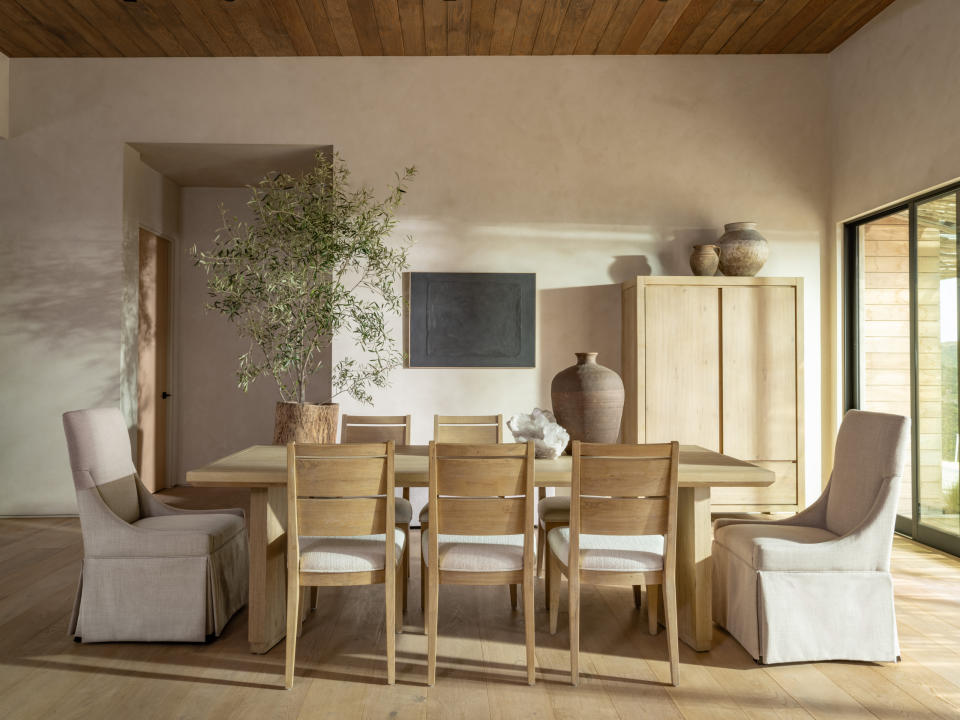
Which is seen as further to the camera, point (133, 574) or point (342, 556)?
point (133, 574)

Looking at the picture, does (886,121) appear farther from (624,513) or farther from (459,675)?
(459,675)

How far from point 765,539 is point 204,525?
2.31 metres

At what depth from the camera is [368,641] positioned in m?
2.92

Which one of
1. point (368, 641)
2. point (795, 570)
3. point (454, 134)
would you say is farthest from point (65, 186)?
point (795, 570)

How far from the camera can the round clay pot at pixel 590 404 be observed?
3.25m

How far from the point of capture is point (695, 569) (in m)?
2.82

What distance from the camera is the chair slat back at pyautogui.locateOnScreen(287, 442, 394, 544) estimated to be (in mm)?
2467

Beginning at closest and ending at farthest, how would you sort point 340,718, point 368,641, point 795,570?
point 340,718 < point 795,570 < point 368,641

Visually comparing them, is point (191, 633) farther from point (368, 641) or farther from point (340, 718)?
point (340, 718)

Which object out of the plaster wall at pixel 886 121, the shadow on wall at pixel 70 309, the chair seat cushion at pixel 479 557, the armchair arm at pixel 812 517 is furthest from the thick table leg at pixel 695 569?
the shadow on wall at pixel 70 309

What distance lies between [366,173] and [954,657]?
4.44m

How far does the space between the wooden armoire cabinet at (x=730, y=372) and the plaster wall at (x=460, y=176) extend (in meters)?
0.49

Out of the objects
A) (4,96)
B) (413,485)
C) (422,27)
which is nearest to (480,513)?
(413,485)

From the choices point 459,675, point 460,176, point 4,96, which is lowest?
point 459,675
